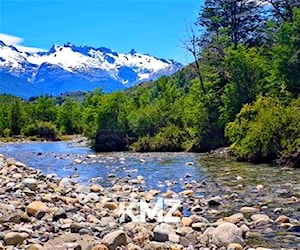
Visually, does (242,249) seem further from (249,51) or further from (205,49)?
(205,49)

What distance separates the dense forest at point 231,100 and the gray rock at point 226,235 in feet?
43.6

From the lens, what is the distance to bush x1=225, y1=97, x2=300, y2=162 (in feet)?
76.0

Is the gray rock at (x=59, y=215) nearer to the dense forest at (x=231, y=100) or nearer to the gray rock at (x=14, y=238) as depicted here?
the gray rock at (x=14, y=238)

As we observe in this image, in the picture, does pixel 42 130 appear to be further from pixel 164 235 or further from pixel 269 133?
pixel 164 235

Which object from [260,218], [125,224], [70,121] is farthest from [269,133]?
[70,121]

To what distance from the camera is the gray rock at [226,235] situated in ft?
28.8

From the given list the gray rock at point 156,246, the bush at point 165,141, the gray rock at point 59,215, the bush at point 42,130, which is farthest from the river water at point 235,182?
the bush at point 42,130

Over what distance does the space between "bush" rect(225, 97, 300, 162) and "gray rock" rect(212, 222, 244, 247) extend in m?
13.8

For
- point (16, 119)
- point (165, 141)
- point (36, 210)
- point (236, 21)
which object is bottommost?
point (36, 210)

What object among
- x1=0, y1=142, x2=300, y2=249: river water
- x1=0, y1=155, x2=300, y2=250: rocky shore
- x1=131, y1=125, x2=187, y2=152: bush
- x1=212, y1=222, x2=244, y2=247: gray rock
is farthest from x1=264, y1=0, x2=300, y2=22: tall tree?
x1=212, y1=222, x2=244, y2=247: gray rock

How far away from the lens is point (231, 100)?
34.7 meters

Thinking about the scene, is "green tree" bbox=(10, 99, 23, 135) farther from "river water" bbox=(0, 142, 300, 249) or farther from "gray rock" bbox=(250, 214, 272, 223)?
"gray rock" bbox=(250, 214, 272, 223)

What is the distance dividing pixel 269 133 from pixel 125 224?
15.4m

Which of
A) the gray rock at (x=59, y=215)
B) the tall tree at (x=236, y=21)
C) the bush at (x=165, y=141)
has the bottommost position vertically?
the gray rock at (x=59, y=215)
